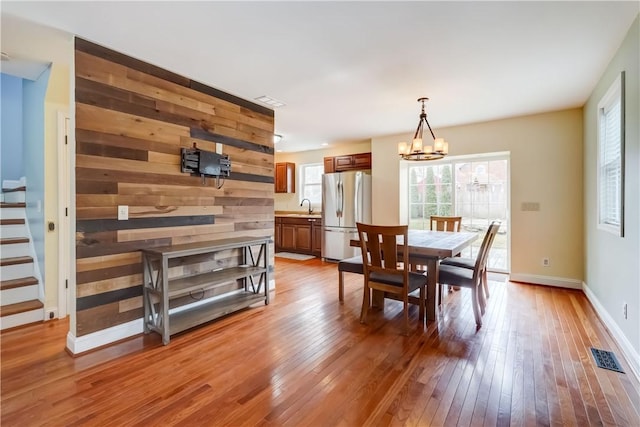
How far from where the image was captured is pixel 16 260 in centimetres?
323

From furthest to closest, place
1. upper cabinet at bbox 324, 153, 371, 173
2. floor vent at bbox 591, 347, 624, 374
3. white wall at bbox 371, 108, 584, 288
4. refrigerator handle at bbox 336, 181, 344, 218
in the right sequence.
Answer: upper cabinet at bbox 324, 153, 371, 173 → refrigerator handle at bbox 336, 181, 344, 218 → white wall at bbox 371, 108, 584, 288 → floor vent at bbox 591, 347, 624, 374

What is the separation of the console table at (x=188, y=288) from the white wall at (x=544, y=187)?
3.74 meters

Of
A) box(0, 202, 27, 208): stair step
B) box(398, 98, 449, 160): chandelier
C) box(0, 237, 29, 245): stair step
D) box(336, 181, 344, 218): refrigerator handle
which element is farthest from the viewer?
box(336, 181, 344, 218): refrigerator handle

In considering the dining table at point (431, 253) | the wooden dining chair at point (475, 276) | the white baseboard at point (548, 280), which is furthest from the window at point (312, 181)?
the wooden dining chair at point (475, 276)

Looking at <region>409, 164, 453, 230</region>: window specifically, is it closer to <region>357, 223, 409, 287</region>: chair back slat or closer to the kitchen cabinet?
the kitchen cabinet

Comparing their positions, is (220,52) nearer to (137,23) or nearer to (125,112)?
(137,23)

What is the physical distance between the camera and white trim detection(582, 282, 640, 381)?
2145 mm

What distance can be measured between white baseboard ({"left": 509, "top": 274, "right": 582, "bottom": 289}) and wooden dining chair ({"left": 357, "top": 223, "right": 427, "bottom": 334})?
2.36 m

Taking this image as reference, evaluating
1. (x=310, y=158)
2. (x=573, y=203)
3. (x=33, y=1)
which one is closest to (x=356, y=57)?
(x=33, y=1)

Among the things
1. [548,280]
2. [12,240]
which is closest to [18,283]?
[12,240]

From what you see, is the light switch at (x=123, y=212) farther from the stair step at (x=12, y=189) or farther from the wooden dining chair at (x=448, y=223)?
the wooden dining chair at (x=448, y=223)

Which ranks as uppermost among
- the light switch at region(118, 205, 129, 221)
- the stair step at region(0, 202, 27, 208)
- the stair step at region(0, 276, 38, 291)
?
the stair step at region(0, 202, 27, 208)

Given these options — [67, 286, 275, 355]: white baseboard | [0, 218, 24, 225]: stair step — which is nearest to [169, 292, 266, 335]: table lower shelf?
[67, 286, 275, 355]: white baseboard

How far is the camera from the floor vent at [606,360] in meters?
2.19
